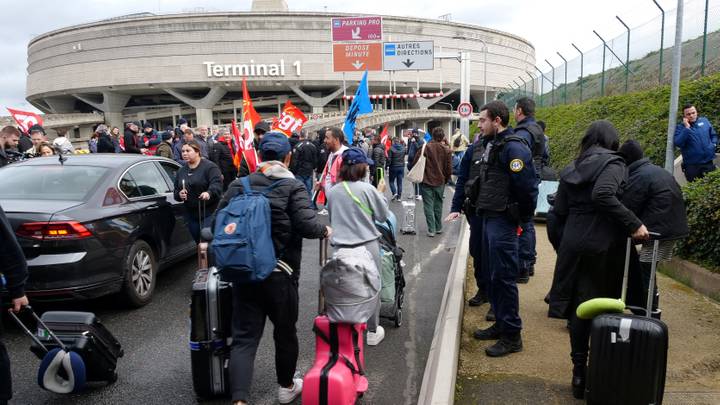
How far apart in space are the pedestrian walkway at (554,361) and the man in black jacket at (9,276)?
8.93 ft

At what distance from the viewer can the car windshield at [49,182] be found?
16.5ft

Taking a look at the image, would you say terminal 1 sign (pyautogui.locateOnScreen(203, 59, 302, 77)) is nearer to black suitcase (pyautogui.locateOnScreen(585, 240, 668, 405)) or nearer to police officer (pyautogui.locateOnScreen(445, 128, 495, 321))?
police officer (pyautogui.locateOnScreen(445, 128, 495, 321))

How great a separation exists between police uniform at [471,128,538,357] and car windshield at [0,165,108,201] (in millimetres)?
3825

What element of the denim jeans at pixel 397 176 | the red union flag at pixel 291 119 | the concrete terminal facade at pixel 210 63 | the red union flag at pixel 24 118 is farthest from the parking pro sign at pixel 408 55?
the concrete terminal facade at pixel 210 63

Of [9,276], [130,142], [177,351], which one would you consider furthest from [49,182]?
[130,142]

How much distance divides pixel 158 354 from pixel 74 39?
7537 cm

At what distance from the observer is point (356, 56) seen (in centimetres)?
2936

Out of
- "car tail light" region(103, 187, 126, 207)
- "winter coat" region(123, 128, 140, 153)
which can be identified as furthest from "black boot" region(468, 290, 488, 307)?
"winter coat" region(123, 128, 140, 153)

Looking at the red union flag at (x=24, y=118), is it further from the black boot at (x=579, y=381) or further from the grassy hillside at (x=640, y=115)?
the grassy hillside at (x=640, y=115)

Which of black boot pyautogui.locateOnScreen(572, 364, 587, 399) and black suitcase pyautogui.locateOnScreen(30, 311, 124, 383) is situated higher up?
black suitcase pyautogui.locateOnScreen(30, 311, 124, 383)

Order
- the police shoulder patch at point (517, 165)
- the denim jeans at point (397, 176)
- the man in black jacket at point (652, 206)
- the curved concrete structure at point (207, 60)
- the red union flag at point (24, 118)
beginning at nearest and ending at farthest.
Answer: the man in black jacket at point (652, 206) < the police shoulder patch at point (517, 165) < the red union flag at point (24, 118) < the denim jeans at point (397, 176) < the curved concrete structure at point (207, 60)

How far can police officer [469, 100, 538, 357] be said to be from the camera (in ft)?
12.4

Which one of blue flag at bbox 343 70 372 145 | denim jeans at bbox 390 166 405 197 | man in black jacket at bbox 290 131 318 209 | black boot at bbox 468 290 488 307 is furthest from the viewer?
denim jeans at bbox 390 166 405 197

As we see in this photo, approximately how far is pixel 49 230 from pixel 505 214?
12.8ft
